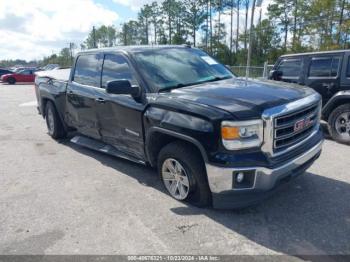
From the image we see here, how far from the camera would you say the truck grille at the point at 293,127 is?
315cm

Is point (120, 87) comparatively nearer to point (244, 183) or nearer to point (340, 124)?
point (244, 183)

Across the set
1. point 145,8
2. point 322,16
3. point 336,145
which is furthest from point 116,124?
point 145,8

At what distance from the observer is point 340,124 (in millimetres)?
6191

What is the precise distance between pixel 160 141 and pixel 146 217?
35.6 inches

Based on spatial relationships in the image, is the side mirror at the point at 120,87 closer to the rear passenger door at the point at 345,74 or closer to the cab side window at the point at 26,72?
the rear passenger door at the point at 345,74

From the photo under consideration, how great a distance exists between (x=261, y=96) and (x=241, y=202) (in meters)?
1.11

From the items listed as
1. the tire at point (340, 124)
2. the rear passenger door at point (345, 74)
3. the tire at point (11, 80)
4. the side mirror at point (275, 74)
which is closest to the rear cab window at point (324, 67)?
the rear passenger door at point (345, 74)

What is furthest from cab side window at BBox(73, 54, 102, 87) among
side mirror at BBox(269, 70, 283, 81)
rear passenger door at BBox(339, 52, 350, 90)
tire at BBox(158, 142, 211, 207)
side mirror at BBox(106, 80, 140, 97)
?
rear passenger door at BBox(339, 52, 350, 90)

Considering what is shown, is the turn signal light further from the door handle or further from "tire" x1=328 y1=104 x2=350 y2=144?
→ "tire" x1=328 y1=104 x2=350 y2=144

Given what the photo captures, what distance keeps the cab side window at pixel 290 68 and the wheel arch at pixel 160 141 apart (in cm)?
446

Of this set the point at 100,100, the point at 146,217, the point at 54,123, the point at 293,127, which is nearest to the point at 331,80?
the point at 293,127

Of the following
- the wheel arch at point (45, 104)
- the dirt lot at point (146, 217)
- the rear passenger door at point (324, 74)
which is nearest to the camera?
the dirt lot at point (146, 217)

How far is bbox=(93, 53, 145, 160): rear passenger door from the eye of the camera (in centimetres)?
411

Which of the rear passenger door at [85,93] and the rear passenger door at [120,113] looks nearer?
the rear passenger door at [120,113]
